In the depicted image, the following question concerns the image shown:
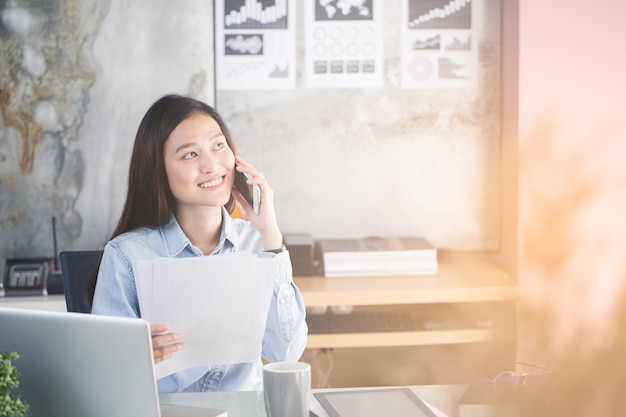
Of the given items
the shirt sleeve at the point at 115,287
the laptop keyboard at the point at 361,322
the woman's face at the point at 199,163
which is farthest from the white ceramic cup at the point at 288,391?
the laptop keyboard at the point at 361,322

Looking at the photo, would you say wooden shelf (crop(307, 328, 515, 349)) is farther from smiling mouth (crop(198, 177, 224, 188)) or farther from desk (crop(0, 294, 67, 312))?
smiling mouth (crop(198, 177, 224, 188))

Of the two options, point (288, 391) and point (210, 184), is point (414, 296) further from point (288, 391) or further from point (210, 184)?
point (288, 391)

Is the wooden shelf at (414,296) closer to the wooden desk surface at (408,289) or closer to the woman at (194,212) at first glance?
the wooden desk surface at (408,289)

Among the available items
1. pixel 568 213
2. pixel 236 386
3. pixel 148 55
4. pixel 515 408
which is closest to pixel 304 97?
pixel 148 55

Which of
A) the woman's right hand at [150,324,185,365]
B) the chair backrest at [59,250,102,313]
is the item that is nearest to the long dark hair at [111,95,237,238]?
the chair backrest at [59,250,102,313]

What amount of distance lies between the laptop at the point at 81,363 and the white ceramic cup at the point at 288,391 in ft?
0.68

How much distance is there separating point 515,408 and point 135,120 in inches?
82.0

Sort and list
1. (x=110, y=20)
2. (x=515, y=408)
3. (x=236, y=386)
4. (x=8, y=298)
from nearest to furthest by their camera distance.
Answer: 1. (x=515, y=408)
2. (x=236, y=386)
3. (x=8, y=298)
4. (x=110, y=20)

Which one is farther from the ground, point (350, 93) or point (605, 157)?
point (350, 93)

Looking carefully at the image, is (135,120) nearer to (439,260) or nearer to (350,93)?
(350,93)

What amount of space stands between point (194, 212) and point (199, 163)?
0.13 metres

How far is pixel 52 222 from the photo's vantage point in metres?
2.90

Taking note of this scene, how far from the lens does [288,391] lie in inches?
44.9

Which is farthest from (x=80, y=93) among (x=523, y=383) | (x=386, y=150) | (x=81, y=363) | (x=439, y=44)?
(x=523, y=383)
